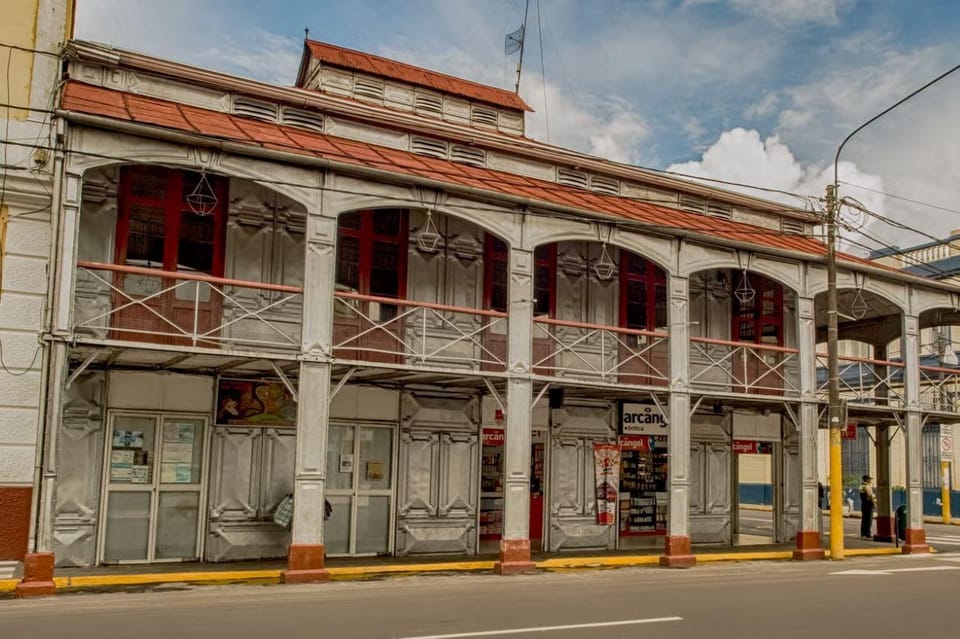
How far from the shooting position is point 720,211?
22.6 metres

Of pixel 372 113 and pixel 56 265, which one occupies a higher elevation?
pixel 372 113

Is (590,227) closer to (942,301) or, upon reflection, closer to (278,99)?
(278,99)

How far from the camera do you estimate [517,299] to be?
53.2 ft

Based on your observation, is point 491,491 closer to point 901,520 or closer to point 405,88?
point 405,88

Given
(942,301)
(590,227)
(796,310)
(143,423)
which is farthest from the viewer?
(942,301)

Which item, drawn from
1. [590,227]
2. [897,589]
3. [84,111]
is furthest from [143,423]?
[897,589]

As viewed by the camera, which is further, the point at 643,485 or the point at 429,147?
the point at 643,485

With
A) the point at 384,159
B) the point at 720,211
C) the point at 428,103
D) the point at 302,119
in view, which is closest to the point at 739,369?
the point at 720,211

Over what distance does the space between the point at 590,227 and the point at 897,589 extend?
7459 millimetres

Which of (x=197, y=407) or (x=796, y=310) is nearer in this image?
(x=197, y=407)

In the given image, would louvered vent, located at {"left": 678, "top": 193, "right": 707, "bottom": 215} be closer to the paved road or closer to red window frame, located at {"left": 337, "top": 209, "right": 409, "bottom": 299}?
red window frame, located at {"left": 337, "top": 209, "right": 409, "bottom": 299}

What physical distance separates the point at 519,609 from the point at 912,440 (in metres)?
12.9

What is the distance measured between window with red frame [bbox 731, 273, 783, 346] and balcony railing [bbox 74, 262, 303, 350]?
32.9ft

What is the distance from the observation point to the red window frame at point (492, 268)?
1836 centimetres
